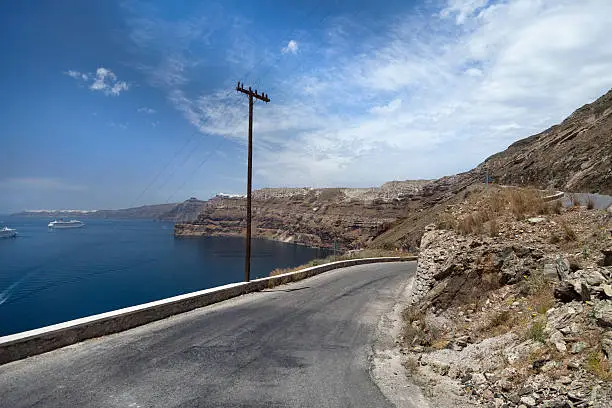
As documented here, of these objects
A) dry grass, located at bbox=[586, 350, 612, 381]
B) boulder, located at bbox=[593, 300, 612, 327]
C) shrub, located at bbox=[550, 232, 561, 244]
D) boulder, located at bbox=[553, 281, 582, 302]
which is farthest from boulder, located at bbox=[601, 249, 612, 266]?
dry grass, located at bbox=[586, 350, 612, 381]

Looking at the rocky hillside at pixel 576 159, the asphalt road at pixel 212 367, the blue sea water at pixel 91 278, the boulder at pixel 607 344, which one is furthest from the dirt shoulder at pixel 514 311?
the blue sea water at pixel 91 278

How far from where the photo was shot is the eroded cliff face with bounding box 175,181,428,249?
5733 inches

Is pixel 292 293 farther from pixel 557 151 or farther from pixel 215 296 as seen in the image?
pixel 557 151

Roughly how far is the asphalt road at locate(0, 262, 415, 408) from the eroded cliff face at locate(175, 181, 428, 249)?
11779 centimetres

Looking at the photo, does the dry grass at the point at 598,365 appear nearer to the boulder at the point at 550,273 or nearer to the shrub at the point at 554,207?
the boulder at the point at 550,273

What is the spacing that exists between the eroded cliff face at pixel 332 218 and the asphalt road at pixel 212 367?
11779 cm

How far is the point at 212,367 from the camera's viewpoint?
6.56m

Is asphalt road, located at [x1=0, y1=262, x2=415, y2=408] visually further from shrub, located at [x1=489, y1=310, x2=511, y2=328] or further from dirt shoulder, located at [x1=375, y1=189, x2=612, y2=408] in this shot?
shrub, located at [x1=489, y1=310, x2=511, y2=328]

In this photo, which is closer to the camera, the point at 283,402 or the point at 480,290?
the point at 283,402

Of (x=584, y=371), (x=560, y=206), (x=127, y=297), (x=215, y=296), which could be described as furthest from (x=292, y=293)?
(x=127, y=297)

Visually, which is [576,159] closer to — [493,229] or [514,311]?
[493,229]

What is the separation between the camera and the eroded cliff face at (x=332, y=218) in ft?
478

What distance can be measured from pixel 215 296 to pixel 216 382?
6.54 metres

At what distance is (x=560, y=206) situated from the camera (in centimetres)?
1108
